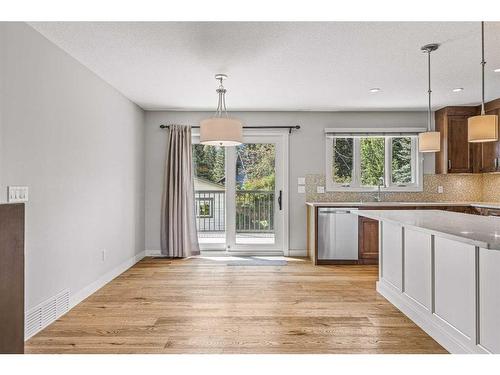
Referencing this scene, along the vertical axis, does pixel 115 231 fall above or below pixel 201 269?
above

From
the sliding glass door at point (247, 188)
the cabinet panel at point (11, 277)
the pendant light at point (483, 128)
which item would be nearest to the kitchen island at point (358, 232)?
the sliding glass door at point (247, 188)

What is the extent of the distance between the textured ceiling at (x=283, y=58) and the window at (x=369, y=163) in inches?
33.3

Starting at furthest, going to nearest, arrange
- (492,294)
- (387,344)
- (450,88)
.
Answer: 1. (450,88)
2. (387,344)
3. (492,294)

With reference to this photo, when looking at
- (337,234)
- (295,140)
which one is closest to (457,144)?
(337,234)

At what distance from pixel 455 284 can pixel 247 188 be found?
375 centimetres

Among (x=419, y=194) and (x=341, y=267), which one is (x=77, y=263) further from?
(x=419, y=194)

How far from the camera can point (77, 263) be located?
3.34m

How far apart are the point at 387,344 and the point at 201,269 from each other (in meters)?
2.80

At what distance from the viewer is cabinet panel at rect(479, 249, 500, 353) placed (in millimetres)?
1911

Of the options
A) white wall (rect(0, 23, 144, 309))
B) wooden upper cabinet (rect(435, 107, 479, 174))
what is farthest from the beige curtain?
wooden upper cabinet (rect(435, 107, 479, 174))

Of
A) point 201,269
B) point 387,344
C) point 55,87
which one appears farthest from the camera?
point 201,269

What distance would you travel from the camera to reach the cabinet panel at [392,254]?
10.6 feet

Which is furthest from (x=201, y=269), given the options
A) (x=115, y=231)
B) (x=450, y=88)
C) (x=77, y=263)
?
(x=450, y=88)
